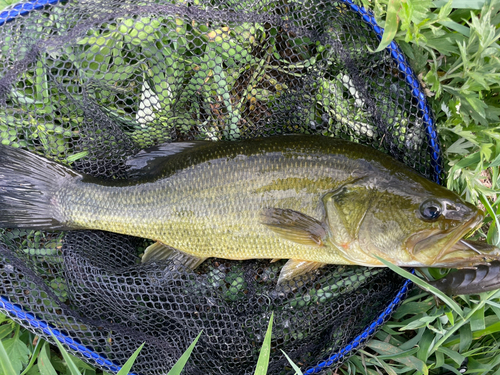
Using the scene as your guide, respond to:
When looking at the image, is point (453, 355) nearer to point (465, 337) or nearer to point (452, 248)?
point (465, 337)

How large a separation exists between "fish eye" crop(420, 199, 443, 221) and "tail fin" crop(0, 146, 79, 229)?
8.09ft

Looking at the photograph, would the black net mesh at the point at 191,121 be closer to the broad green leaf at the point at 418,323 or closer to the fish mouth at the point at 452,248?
the broad green leaf at the point at 418,323

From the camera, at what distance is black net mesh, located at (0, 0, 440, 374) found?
96.0 inches

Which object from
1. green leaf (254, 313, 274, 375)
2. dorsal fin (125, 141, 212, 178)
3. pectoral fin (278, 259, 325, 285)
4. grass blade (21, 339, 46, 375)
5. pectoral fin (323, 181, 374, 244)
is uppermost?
dorsal fin (125, 141, 212, 178)

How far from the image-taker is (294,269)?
2.57 m

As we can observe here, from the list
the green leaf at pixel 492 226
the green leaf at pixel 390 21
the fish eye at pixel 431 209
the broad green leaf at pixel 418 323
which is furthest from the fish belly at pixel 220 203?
the green leaf at pixel 492 226

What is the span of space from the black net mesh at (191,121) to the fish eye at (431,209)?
1.43ft

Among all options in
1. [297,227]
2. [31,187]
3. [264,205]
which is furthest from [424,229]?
[31,187]

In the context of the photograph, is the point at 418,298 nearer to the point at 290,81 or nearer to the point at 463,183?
the point at 463,183

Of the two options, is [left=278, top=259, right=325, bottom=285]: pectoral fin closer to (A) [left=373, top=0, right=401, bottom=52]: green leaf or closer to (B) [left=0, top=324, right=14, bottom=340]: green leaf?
→ (A) [left=373, top=0, right=401, bottom=52]: green leaf

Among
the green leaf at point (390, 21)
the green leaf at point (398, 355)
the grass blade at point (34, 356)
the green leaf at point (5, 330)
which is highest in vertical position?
the green leaf at point (390, 21)

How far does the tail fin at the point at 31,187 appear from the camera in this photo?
258cm

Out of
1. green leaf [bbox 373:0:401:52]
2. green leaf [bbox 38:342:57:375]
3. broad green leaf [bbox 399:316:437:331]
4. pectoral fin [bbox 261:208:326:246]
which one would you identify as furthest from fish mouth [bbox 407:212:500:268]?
green leaf [bbox 38:342:57:375]

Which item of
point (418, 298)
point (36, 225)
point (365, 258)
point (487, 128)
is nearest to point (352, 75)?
point (487, 128)
